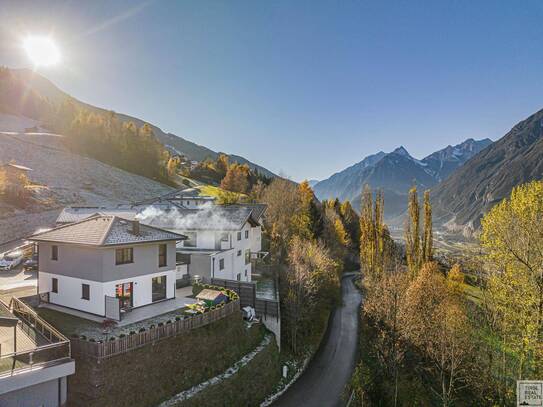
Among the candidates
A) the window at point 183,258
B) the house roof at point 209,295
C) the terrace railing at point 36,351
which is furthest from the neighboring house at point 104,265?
the window at point 183,258

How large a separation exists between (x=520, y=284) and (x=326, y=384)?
13.7 metres

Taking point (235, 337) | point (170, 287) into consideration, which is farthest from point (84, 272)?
point (235, 337)

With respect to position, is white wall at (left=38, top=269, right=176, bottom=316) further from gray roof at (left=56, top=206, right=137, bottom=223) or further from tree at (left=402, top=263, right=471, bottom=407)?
tree at (left=402, top=263, right=471, bottom=407)

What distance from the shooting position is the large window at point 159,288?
2219 centimetres

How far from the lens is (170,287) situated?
76.1ft

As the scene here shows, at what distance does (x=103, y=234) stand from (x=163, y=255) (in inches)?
179

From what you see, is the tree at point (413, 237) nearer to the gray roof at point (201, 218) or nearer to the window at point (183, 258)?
the gray roof at point (201, 218)

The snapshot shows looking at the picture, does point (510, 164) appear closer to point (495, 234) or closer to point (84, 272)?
point (495, 234)

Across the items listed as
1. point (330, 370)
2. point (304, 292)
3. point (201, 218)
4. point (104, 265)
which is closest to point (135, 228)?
point (104, 265)

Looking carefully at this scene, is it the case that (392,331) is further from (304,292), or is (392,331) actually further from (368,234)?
(368,234)

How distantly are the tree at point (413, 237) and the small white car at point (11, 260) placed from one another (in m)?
40.1

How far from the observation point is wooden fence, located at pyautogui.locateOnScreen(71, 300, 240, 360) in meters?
14.2

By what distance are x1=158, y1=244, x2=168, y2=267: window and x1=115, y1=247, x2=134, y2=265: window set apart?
226 cm

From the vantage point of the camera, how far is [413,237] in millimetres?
36594
